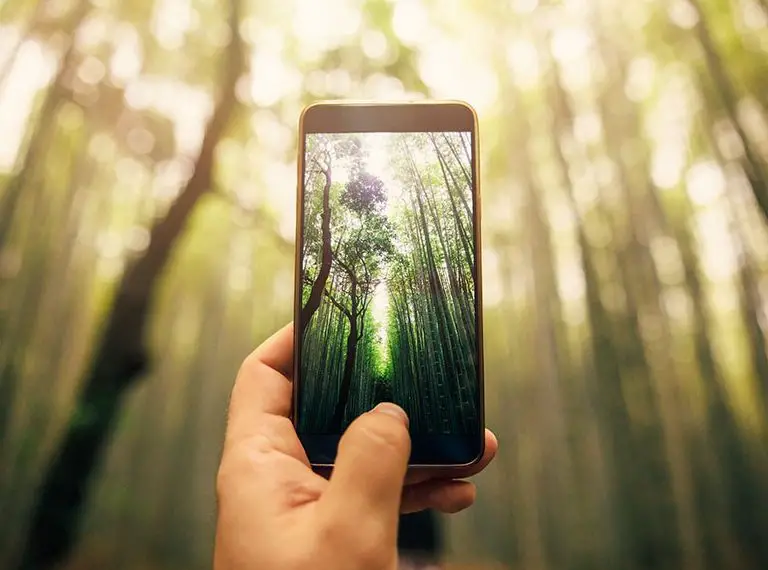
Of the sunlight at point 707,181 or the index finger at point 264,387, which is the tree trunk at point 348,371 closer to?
the index finger at point 264,387

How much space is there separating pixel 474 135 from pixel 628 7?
0.46 metres

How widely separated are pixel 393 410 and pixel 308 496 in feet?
0.26

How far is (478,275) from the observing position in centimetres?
45

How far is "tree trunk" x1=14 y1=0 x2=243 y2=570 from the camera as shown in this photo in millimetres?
647

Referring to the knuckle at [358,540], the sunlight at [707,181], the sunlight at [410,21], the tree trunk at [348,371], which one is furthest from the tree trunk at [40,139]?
the sunlight at [707,181]

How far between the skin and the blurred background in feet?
1.00

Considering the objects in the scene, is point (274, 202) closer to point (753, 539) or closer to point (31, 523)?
point (31, 523)

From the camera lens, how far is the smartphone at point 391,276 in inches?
16.8

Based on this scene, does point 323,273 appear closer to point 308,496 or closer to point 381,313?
point 381,313

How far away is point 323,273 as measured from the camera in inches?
17.8

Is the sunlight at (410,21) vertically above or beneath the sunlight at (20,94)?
above

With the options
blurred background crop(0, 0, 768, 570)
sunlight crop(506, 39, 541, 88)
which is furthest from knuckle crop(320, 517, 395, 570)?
sunlight crop(506, 39, 541, 88)

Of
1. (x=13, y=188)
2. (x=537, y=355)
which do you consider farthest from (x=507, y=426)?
(x=13, y=188)

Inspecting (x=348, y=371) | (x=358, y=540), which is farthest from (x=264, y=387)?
(x=358, y=540)
